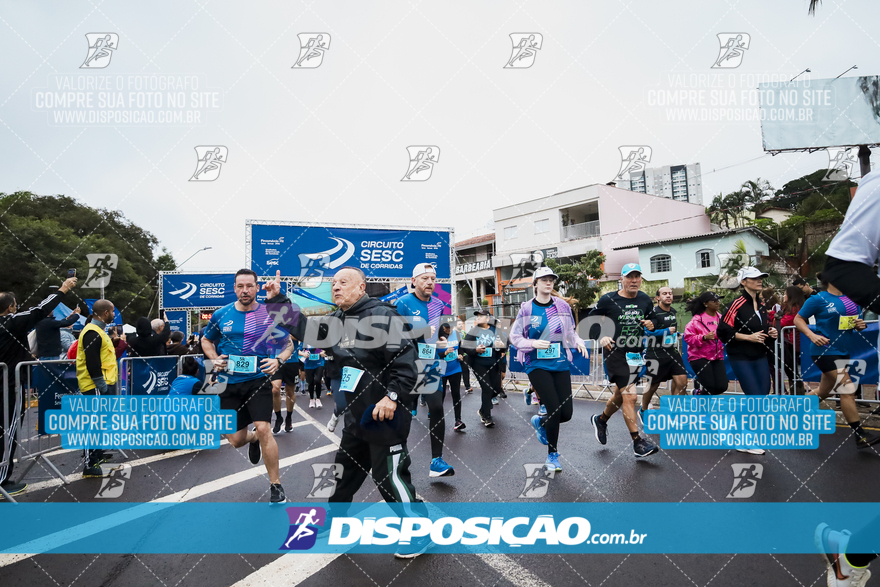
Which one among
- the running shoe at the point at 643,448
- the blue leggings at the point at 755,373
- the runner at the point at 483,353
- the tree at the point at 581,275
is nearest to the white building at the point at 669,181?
the tree at the point at 581,275

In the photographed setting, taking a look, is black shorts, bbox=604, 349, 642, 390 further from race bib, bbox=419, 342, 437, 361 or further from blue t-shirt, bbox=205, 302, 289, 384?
blue t-shirt, bbox=205, 302, 289, 384

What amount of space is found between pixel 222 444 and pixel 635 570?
6372mm

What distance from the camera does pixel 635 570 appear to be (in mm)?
3047

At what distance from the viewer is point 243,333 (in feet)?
16.4

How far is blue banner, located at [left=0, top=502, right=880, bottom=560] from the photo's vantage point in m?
3.42

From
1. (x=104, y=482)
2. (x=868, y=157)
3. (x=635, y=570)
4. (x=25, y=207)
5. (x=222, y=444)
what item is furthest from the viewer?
(x=25, y=207)

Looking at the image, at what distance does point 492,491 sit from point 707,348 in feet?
11.6

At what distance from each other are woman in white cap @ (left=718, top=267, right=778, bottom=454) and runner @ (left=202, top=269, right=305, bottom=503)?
4.90m

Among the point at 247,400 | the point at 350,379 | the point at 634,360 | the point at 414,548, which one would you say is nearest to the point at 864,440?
the point at 634,360

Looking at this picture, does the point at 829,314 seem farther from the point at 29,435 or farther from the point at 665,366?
the point at 29,435

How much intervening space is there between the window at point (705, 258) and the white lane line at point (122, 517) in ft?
102

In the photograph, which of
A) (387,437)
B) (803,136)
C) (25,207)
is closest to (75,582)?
(387,437)

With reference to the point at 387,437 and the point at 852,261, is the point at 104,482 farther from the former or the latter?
the point at 852,261

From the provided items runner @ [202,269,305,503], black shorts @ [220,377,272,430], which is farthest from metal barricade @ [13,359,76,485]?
black shorts @ [220,377,272,430]
